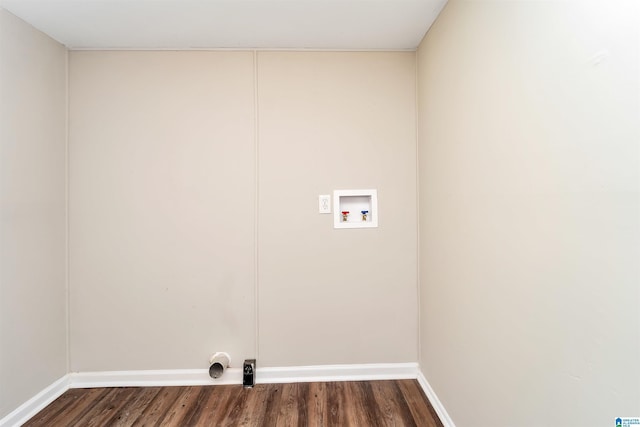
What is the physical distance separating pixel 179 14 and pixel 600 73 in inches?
77.1

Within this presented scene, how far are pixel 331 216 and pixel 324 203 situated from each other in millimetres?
108

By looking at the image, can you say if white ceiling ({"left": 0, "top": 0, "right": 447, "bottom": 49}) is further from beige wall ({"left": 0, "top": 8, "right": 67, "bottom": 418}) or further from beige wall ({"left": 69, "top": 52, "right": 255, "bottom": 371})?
beige wall ({"left": 0, "top": 8, "right": 67, "bottom": 418})

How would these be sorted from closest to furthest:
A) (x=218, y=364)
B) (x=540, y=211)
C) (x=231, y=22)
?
(x=540, y=211) → (x=231, y=22) → (x=218, y=364)

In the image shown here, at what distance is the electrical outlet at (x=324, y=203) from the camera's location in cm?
196

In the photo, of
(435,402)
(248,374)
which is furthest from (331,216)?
(435,402)

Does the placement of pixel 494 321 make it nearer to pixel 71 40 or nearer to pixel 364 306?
pixel 364 306

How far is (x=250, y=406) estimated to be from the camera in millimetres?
1713

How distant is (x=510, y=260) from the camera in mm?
1042

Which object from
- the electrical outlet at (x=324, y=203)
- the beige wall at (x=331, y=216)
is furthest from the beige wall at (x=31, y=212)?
the electrical outlet at (x=324, y=203)

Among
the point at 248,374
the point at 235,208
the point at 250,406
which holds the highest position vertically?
the point at 235,208

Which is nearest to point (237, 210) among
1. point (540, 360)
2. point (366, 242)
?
point (366, 242)

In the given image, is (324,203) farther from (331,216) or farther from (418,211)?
(418,211)

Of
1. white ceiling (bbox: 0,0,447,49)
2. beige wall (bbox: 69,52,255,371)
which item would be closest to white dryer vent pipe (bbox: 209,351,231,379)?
beige wall (bbox: 69,52,255,371)

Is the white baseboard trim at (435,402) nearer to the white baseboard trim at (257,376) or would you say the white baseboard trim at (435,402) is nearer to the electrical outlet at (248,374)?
the white baseboard trim at (257,376)
